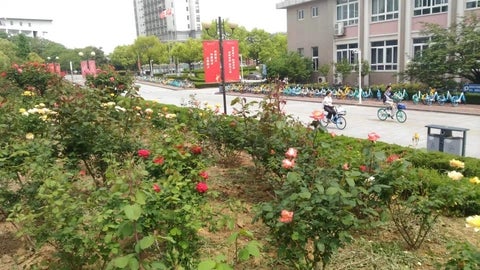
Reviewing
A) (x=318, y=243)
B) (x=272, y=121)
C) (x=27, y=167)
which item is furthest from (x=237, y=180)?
(x=318, y=243)

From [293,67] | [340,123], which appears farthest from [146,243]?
[293,67]

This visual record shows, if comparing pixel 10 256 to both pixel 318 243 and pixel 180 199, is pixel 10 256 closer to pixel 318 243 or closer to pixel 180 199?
pixel 180 199

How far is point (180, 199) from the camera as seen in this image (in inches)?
102

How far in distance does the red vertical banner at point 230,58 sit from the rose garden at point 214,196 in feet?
30.1

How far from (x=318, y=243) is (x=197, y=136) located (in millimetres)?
3160

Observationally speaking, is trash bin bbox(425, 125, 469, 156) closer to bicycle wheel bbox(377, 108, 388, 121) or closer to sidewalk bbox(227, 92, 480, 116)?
bicycle wheel bbox(377, 108, 388, 121)

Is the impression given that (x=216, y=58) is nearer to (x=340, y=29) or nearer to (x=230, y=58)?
(x=230, y=58)

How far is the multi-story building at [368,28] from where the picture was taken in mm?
21844

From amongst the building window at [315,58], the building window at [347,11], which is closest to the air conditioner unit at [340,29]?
the building window at [347,11]

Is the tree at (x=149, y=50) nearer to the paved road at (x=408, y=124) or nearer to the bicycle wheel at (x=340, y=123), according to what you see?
A: the paved road at (x=408, y=124)

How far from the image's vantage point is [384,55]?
24578 mm

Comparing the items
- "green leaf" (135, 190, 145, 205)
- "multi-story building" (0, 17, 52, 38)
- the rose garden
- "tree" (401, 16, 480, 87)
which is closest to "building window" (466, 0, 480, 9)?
"tree" (401, 16, 480, 87)

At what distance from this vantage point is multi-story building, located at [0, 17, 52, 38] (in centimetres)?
9969

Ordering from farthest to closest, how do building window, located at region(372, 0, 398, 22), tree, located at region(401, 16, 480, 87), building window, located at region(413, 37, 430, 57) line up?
building window, located at region(372, 0, 398, 22)
building window, located at region(413, 37, 430, 57)
tree, located at region(401, 16, 480, 87)
